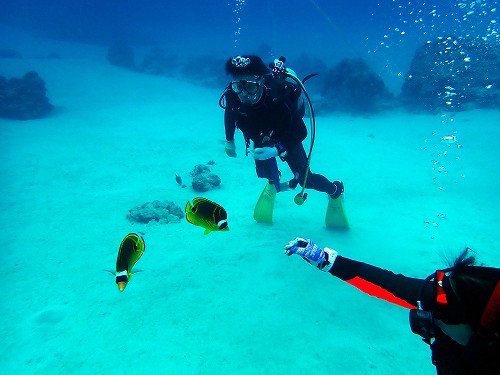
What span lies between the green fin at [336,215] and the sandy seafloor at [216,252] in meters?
0.22

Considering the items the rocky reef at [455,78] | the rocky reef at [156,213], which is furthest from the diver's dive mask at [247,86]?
the rocky reef at [455,78]

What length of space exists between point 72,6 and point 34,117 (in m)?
56.9

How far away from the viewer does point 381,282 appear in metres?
2.29

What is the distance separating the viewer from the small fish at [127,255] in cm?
210

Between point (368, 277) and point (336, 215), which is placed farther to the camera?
point (336, 215)

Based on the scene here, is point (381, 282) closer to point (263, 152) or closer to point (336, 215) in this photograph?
point (263, 152)

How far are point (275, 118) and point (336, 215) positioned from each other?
2446 millimetres

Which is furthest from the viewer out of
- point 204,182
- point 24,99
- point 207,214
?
point 24,99

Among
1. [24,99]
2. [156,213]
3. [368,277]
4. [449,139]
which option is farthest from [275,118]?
[24,99]

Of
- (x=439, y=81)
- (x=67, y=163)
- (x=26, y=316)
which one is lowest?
(x=26, y=316)

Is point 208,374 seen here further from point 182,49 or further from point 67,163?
point 182,49

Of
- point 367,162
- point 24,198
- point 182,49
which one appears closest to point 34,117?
point 24,198

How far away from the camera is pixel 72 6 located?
2237 inches

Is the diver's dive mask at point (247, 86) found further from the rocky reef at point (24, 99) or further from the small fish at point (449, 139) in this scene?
the rocky reef at point (24, 99)
